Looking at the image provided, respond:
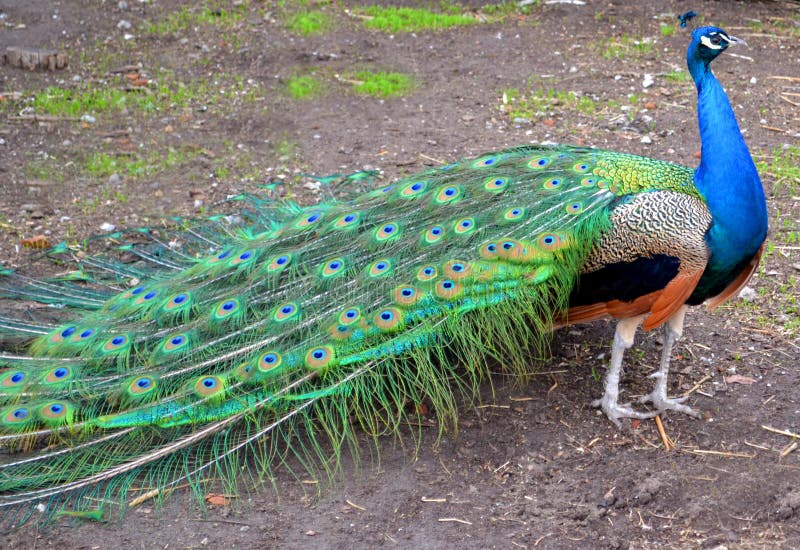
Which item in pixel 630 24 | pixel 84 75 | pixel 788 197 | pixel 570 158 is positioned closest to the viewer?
pixel 570 158

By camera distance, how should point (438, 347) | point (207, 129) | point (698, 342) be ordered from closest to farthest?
point (438, 347)
point (698, 342)
point (207, 129)

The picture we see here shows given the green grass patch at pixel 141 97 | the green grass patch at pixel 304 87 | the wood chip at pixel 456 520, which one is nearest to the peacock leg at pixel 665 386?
the wood chip at pixel 456 520

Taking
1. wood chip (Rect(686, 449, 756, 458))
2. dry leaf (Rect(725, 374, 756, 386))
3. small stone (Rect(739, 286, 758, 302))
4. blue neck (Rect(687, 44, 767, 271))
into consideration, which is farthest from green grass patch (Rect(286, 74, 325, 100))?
wood chip (Rect(686, 449, 756, 458))

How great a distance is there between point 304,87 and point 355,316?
4074 millimetres

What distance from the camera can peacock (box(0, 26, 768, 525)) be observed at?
11.7ft

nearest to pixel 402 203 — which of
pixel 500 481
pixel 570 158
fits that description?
pixel 570 158

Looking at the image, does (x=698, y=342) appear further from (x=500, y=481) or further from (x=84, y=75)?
(x=84, y=75)

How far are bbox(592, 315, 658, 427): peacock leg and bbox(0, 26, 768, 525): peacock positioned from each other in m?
0.01

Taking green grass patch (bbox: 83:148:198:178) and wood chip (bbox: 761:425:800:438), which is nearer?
wood chip (bbox: 761:425:800:438)

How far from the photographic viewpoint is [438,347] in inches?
146

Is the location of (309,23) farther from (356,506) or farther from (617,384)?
(356,506)

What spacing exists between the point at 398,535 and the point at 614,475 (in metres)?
0.98

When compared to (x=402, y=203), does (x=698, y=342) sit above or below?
below

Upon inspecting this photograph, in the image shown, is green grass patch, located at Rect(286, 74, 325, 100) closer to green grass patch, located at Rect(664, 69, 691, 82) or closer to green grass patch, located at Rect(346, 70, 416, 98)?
green grass patch, located at Rect(346, 70, 416, 98)
